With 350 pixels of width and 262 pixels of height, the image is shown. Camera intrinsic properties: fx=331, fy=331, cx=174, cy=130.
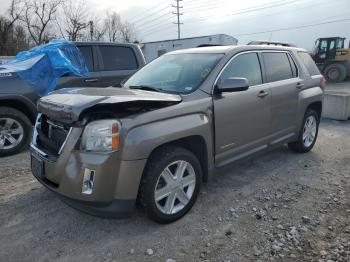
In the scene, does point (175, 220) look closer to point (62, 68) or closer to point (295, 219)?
point (295, 219)

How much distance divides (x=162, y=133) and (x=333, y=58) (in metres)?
21.3

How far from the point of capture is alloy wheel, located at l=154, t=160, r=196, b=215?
3.27 m

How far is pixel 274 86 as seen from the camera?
4566 millimetres

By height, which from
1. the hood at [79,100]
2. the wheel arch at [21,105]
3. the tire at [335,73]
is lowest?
the tire at [335,73]

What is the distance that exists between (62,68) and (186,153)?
368 cm

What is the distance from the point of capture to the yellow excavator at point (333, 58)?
20.9m

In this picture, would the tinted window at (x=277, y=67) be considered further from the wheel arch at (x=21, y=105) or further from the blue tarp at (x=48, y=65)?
the wheel arch at (x=21, y=105)

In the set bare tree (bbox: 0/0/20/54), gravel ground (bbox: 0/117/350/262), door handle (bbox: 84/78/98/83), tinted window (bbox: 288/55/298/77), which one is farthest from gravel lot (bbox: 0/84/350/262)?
bare tree (bbox: 0/0/20/54)

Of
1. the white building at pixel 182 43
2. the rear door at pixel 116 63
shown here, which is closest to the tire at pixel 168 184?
the rear door at pixel 116 63

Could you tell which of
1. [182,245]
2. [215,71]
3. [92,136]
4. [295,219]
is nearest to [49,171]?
[92,136]

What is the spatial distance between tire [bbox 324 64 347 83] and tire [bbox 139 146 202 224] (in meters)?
20.5

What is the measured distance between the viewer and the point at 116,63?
675 cm

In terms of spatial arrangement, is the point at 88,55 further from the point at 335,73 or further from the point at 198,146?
the point at 335,73

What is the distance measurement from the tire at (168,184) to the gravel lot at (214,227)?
144mm
